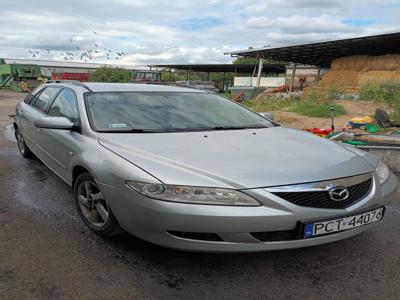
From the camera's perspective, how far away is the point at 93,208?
3.34m

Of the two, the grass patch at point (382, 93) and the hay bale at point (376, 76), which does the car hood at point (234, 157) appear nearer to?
the grass patch at point (382, 93)

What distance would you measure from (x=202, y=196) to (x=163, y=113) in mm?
1541

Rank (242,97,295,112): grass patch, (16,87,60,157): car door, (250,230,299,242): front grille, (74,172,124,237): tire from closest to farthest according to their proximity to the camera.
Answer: (250,230,299,242): front grille, (74,172,124,237): tire, (16,87,60,157): car door, (242,97,295,112): grass patch

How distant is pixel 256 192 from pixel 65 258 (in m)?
1.56

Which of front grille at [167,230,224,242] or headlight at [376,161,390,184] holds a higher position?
headlight at [376,161,390,184]

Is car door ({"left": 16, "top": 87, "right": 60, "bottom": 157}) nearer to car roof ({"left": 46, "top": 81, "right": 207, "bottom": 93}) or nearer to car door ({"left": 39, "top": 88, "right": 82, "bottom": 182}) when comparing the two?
car door ({"left": 39, "top": 88, "right": 82, "bottom": 182})

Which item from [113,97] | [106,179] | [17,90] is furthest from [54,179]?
[17,90]

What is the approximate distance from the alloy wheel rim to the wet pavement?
0.48 feet

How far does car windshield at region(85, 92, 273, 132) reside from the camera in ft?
11.7

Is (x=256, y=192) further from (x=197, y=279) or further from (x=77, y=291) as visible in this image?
(x=77, y=291)

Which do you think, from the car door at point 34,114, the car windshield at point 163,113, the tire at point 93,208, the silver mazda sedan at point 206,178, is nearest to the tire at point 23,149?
the car door at point 34,114

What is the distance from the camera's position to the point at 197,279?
8.84 ft

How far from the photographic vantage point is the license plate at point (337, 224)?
8.38 ft

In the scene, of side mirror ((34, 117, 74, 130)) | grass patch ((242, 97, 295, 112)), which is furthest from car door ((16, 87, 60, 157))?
grass patch ((242, 97, 295, 112))
